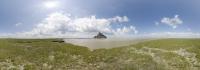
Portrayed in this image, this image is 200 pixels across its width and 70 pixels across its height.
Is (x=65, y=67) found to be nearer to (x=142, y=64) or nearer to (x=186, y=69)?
(x=142, y=64)

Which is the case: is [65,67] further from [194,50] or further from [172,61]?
[194,50]

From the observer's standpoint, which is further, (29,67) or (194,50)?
(194,50)

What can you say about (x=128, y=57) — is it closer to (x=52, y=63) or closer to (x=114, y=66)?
(x=114, y=66)

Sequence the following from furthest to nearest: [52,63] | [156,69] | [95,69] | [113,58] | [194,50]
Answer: [194,50] < [113,58] < [52,63] < [95,69] < [156,69]

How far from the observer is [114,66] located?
102ft

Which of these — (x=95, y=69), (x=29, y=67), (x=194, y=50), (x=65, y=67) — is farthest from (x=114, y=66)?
(x=194, y=50)

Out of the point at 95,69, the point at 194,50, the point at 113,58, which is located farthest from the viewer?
the point at 194,50

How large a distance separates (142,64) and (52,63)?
45.3 feet

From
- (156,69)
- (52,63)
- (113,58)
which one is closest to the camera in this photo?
(156,69)

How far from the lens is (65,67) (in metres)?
32.2

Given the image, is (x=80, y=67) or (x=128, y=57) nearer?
(x=80, y=67)

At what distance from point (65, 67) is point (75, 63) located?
3.41 meters

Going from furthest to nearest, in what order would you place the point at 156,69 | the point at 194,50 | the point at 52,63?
the point at 194,50 < the point at 52,63 < the point at 156,69

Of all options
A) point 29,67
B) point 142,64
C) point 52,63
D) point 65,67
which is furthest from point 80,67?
point 142,64
